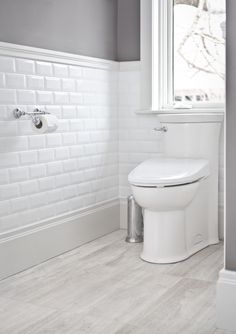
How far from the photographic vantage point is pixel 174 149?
354cm

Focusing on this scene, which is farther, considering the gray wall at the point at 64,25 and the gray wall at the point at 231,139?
the gray wall at the point at 64,25

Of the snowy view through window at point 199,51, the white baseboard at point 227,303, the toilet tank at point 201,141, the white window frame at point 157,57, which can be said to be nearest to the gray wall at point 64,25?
the white window frame at point 157,57

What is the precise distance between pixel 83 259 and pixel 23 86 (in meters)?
1.13

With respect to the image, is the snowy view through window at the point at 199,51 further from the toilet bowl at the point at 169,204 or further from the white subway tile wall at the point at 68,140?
the toilet bowl at the point at 169,204

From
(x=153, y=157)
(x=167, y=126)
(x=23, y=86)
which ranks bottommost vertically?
(x=153, y=157)

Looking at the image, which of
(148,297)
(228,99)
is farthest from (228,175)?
(148,297)

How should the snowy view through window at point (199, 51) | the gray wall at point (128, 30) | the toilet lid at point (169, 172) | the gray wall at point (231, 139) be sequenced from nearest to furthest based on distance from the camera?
1. the gray wall at point (231, 139)
2. the toilet lid at point (169, 172)
3. the snowy view through window at point (199, 51)
4. the gray wall at point (128, 30)

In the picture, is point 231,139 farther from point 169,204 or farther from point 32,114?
point 32,114

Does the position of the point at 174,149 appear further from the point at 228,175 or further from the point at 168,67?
the point at 228,175

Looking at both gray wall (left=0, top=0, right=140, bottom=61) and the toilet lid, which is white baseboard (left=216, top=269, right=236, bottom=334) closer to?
the toilet lid

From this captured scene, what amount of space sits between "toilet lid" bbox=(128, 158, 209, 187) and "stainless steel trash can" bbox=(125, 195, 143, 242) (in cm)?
38

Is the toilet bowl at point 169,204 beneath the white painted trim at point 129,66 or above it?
beneath

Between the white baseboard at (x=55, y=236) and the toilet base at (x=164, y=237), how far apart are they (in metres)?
0.54

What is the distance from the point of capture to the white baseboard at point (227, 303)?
219 cm
